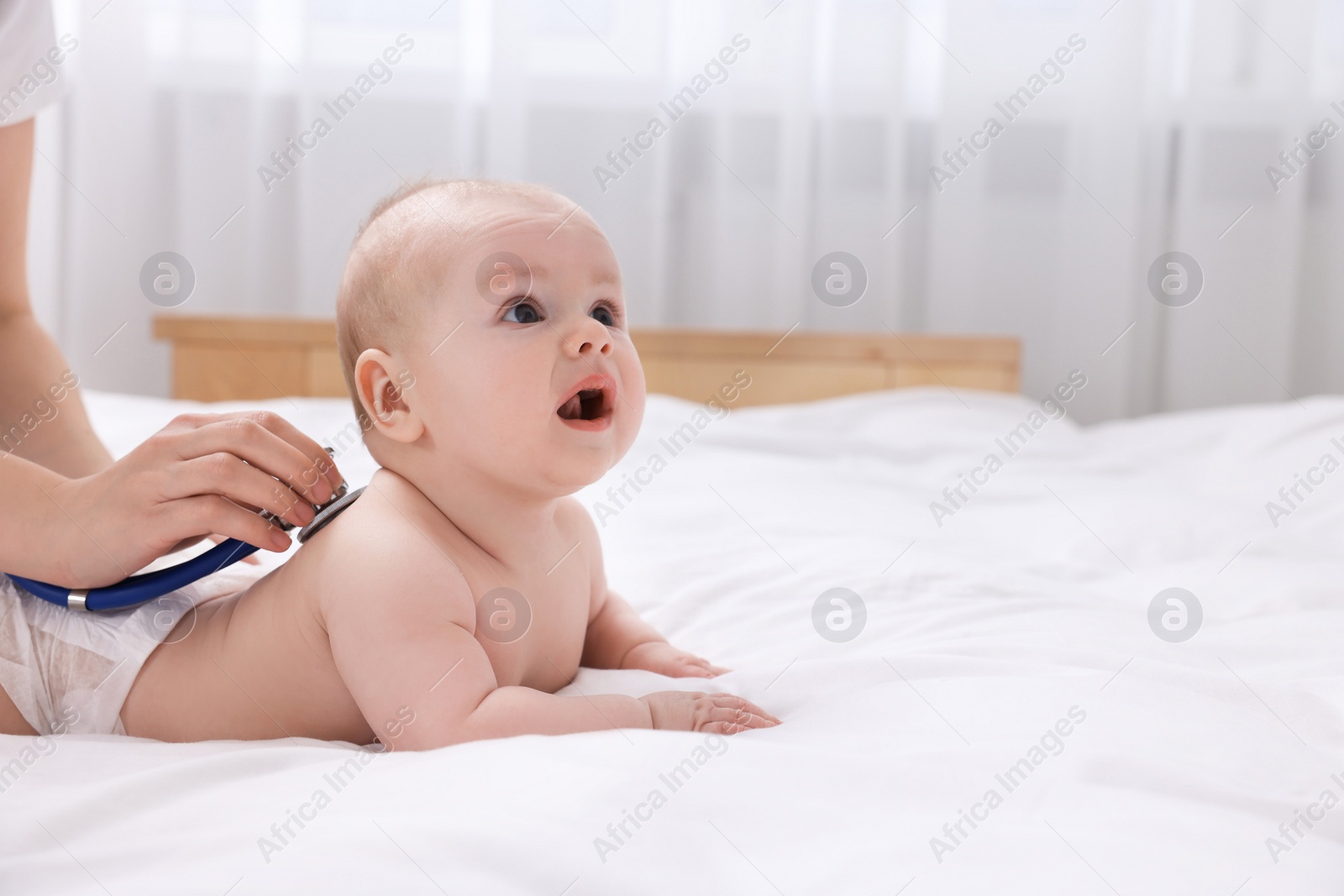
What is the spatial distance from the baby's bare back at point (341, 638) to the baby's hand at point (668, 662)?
88mm

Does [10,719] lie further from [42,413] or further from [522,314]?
[522,314]

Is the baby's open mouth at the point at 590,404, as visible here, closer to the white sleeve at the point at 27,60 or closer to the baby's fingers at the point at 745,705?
the baby's fingers at the point at 745,705

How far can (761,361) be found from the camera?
80.7 inches

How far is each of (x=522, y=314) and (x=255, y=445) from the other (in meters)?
0.17

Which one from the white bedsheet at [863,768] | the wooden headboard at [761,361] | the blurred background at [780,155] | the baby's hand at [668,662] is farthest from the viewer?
the blurred background at [780,155]

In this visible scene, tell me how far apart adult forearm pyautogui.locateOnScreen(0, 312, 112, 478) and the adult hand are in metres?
0.20

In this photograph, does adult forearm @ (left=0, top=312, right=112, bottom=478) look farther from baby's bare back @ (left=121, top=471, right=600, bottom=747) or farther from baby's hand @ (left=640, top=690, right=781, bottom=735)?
baby's hand @ (left=640, top=690, right=781, bottom=735)

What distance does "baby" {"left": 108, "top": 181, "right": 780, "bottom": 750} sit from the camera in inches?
23.2

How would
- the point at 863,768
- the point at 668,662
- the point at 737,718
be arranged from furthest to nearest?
the point at 668,662, the point at 737,718, the point at 863,768

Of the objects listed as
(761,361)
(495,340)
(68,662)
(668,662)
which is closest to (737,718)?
(668,662)

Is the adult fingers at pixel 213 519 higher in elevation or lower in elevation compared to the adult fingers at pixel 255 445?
lower

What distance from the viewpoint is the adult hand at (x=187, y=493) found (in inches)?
23.3

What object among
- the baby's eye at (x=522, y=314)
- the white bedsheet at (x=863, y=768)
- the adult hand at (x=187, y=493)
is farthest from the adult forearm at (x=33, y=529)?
the baby's eye at (x=522, y=314)

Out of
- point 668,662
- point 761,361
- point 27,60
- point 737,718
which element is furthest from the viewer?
point 761,361
